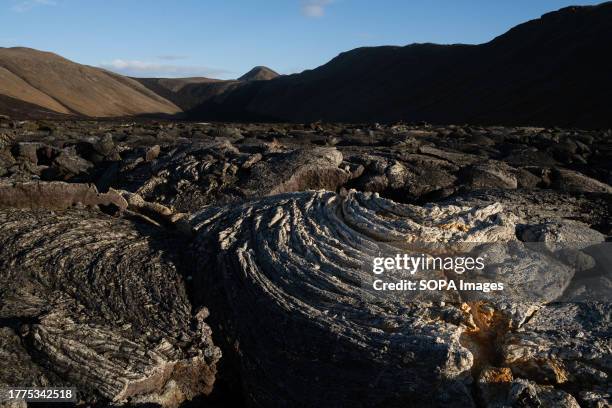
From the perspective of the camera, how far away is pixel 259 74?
144 metres

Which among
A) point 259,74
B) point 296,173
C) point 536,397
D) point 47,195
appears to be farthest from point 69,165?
point 259,74

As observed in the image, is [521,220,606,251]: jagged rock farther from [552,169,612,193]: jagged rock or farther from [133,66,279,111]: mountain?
[133,66,279,111]: mountain

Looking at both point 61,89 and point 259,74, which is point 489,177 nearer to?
point 61,89

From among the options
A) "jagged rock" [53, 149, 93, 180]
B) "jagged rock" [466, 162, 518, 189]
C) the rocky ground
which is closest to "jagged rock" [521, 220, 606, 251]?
the rocky ground

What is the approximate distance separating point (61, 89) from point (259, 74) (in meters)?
74.3

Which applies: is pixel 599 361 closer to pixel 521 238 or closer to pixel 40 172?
pixel 521 238

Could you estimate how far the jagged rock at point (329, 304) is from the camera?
394 centimetres

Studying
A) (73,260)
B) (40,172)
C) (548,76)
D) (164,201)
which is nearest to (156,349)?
(73,260)

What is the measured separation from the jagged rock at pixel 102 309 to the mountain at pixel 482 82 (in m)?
34.1

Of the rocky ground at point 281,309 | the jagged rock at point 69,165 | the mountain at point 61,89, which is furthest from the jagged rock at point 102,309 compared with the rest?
the mountain at point 61,89

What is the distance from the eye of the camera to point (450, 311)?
13.9 feet

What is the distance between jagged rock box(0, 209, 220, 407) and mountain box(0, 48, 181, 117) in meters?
55.6

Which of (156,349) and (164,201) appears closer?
(156,349)

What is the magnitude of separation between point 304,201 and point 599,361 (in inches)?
101
